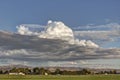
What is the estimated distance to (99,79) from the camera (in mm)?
144875

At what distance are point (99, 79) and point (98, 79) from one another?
0.79 metres

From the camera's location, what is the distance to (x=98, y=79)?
14425cm
